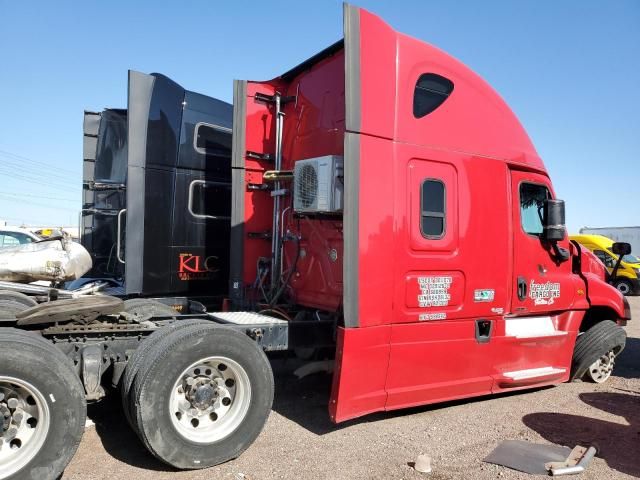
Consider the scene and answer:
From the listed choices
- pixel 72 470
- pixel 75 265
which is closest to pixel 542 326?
pixel 72 470

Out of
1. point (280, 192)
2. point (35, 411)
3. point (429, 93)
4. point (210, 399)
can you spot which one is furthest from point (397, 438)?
point (429, 93)

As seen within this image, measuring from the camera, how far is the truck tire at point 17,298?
5129 mm

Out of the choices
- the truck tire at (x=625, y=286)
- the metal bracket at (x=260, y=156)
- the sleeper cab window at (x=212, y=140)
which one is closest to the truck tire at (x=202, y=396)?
the metal bracket at (x=260, y=156)

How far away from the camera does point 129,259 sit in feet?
19.5

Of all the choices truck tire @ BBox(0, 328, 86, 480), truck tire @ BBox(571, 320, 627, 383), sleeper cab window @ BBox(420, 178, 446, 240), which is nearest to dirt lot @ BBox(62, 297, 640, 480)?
truck tire @ BBox(571, 320, 627, 383)

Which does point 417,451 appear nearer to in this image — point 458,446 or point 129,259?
point 458,446

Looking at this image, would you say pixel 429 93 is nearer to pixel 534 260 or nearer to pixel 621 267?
pixel 534 260

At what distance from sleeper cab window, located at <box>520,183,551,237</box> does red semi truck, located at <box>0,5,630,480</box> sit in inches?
0.9

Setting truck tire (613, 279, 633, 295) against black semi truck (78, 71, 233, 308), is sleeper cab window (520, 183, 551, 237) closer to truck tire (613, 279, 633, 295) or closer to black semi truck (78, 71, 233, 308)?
black semi truck (78, 71, 233, 308)

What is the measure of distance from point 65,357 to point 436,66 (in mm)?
4025

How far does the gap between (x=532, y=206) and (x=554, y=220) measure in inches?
10.8

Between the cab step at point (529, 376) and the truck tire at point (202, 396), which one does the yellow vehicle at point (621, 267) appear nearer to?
the cab step at point (529, 376)

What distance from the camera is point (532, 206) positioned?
5.64 metres

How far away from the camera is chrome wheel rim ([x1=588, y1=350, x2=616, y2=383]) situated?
21.2 ft
